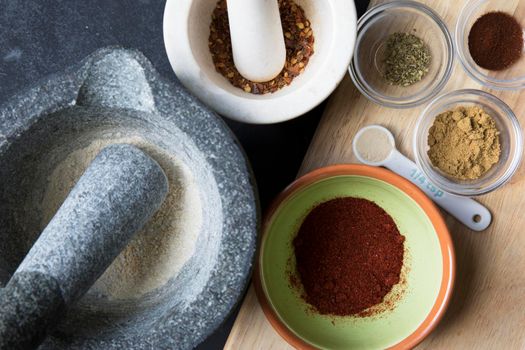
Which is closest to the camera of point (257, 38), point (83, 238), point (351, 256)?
point (83, 238)

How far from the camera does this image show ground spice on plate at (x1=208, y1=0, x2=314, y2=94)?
4.48 ft

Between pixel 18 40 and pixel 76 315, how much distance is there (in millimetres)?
701

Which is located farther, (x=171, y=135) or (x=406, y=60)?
(x=406, y=60)

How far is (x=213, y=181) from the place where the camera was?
3.67 feet

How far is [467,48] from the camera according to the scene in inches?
56.1

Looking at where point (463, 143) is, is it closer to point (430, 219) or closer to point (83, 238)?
point (430, 219)

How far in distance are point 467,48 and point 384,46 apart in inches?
6.7

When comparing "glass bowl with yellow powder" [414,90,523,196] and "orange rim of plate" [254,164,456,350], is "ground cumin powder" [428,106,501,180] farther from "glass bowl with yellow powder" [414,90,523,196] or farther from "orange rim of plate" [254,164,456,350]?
"orange rim of plate" [254,164,456,350]

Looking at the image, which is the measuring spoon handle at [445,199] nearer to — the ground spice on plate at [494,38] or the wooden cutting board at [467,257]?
the wooden cutting board at [467,257]

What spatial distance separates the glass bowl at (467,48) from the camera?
1.40 m

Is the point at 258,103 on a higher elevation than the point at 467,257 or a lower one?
higher

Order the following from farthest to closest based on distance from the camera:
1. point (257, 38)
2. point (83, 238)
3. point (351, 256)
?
1. point (351, 256)
2. point (257, 38)
3. point (83, 238)

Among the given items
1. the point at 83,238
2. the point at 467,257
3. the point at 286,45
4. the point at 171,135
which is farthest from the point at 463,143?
the point at 83,238

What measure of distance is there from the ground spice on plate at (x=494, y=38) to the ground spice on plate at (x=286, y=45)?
0.35 m
